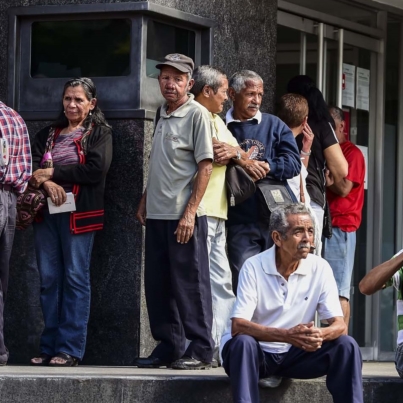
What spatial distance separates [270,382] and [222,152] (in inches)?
61.3

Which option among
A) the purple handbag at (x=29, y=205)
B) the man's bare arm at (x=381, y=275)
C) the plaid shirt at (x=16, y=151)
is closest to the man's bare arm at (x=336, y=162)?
the man's bare arm at (x=381, y=275)

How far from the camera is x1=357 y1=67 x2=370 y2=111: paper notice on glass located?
35.0ft

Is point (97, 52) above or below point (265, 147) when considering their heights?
above

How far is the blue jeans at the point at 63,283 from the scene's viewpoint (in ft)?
26.2

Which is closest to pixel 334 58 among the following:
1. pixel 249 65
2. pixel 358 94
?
pixel 358 94

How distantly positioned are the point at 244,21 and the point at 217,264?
2.09 m

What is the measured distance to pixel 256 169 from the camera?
799 cm

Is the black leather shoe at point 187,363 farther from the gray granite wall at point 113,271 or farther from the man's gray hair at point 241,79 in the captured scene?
the man's gray hair at point 241,79

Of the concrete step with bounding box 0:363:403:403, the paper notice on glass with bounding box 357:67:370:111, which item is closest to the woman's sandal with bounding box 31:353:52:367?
the concrete step with bounding box 0:363:403:403

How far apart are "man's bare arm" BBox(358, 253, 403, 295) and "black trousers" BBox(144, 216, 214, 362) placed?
41.4 inches

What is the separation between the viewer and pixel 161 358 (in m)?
7.68

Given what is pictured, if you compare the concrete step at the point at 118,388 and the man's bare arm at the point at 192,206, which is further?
the man's bare arm at the point at 192,206

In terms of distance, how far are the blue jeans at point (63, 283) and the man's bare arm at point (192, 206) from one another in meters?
0.86

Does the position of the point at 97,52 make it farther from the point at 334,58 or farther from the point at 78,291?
the point at 334,58
